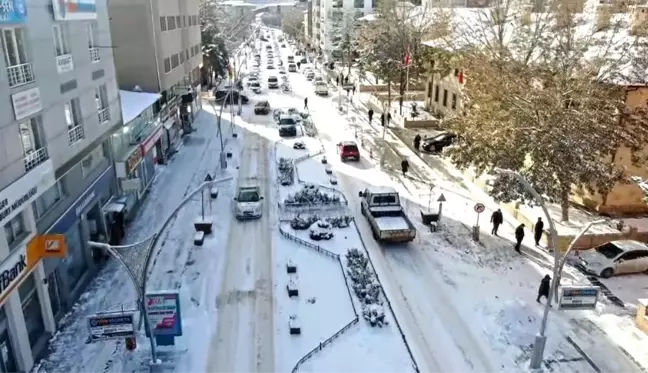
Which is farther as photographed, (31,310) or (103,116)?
(103,116)

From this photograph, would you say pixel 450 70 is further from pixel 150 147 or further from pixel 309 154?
pixel 150 147

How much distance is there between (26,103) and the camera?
595 inches

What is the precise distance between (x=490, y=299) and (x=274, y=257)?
852 centimetres

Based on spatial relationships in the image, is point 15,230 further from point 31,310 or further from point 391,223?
point 391,223

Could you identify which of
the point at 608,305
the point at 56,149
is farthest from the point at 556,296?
the point at 56,149

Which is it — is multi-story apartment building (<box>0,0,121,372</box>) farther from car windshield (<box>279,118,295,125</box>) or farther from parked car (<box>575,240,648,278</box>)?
car windshield (<box>279,118,295,125</box>)

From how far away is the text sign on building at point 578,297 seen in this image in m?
15.0

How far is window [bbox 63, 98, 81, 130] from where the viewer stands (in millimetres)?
18359

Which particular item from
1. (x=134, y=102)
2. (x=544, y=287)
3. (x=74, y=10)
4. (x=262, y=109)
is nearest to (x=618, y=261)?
(x=544, y=287)

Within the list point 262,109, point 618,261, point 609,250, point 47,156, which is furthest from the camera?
point 262,109

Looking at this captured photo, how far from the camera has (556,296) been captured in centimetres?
1839

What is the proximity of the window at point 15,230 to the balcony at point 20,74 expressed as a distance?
366 centimetres

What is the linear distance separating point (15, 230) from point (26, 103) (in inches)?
141

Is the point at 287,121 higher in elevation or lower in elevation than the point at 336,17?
lower
